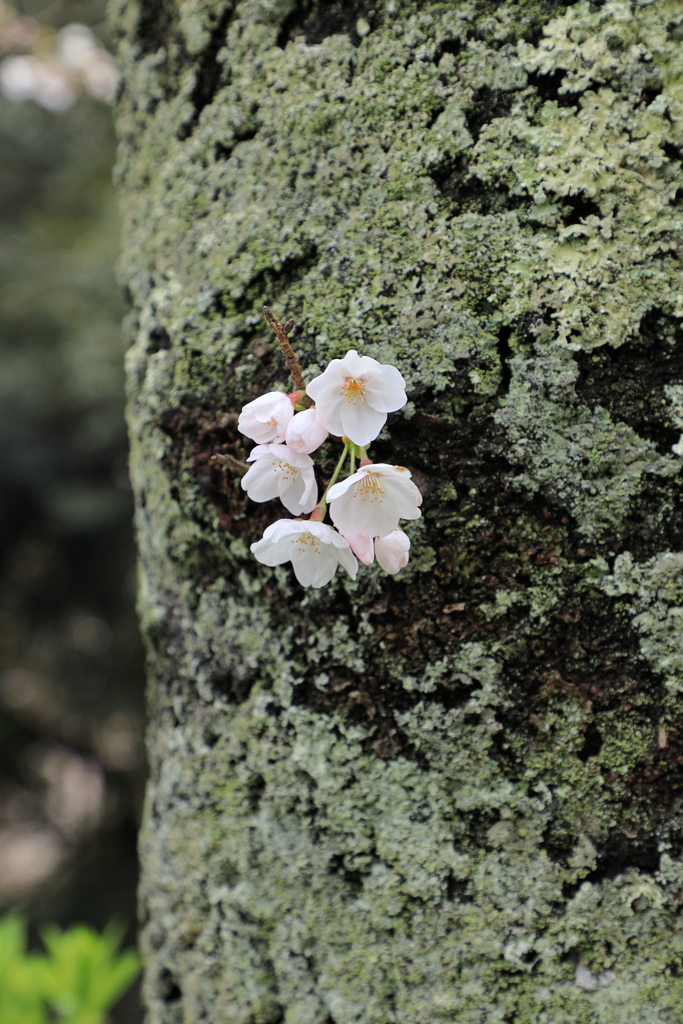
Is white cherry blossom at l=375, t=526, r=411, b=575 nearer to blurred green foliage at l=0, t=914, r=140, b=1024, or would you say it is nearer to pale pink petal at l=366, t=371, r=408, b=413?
pale pink petal at l=366, t=371, r=408, b=413

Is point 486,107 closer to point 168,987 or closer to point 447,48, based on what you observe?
point 447,48

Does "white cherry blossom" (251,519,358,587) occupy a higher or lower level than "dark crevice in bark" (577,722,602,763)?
higher

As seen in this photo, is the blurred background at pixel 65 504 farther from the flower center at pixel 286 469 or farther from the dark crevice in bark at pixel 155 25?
the flower center at pixel 286 469

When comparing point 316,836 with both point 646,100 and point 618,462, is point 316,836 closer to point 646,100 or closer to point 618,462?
point 618,462

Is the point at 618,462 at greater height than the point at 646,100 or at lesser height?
lesser

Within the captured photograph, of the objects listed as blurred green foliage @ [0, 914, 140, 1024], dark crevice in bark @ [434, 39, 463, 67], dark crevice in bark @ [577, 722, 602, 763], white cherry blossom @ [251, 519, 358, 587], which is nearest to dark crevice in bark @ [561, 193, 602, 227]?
dark crevice in bark @ [434, 39, 463, 67]

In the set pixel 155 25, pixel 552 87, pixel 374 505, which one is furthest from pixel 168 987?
pixel 155 25

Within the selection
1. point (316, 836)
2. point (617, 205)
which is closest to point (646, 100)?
point (617, 205)

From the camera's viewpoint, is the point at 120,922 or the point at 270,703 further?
the point at 120,922
